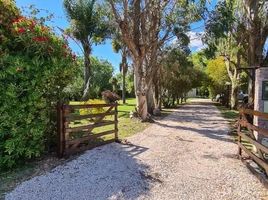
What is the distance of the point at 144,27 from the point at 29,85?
1010 centimetres

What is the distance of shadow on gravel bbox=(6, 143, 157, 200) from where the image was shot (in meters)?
4.99

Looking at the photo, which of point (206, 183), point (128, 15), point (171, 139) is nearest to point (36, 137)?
point (206, 183)

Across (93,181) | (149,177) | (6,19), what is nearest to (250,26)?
(149,177)

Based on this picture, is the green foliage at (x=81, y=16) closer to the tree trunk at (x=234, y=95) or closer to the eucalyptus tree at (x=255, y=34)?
the tree trunk at (x=234, y=95)

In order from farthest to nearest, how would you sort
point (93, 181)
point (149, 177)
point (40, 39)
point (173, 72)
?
point (173, 72) → point (40, 39) → point (149, 177) → point (93, 181)

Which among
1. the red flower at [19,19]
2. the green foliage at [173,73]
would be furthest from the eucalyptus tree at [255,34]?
the red flower at [19,19]

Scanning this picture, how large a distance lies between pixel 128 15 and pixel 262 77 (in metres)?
8.00

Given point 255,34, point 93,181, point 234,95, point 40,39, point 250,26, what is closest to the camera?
point 93,181

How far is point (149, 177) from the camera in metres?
6.04

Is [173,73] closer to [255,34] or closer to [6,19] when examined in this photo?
[255,34]

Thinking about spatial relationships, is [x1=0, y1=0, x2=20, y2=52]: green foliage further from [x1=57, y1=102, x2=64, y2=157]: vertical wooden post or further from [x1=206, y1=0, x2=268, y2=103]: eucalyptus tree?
[x1=206, y1=0, x2=268, y2=103]: eucalyptus tree

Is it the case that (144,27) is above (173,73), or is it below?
above

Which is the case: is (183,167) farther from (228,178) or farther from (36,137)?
(36,137)

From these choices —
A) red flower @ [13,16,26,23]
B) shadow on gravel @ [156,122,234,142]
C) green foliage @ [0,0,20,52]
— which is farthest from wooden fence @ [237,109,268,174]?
red flower @ [13,16,26,23]
